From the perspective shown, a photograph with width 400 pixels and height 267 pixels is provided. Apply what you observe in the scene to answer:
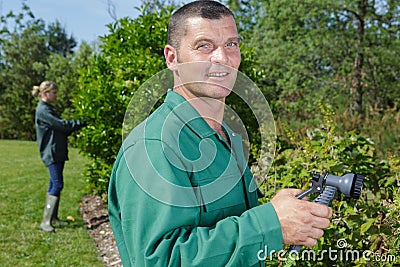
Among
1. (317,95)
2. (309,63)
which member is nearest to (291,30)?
(309,63)

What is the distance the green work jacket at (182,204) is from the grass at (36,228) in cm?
421

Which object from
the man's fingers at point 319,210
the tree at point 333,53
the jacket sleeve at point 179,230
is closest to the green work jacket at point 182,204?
the jacket sleeve at point 179,230

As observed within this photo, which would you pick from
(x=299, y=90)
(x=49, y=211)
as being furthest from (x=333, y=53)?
(x=49, y=211)

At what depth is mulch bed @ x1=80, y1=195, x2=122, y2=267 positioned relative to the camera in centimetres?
560

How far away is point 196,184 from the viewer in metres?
1.47

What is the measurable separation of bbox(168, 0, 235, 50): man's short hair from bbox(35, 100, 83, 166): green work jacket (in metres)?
5.16

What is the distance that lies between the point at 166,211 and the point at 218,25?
0.65 metres

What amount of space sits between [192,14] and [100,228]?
18.6 ft

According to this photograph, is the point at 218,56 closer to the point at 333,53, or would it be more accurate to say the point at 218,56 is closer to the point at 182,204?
the point at 182,204

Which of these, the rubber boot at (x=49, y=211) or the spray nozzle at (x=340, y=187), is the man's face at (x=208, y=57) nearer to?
the spray nozzle at (x=340, y=187)

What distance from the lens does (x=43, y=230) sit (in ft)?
22.2

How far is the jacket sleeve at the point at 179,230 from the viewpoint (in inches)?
52.7

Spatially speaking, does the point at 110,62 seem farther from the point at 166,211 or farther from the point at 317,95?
the point at 317,95

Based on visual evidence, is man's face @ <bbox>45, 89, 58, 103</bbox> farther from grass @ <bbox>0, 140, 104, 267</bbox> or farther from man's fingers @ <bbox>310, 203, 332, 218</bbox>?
man's fingers @ <bbox>310, 203, 332, 218</bbox>
